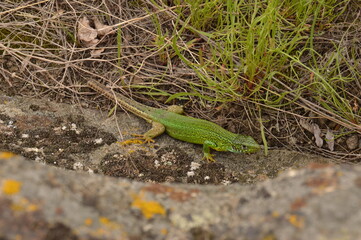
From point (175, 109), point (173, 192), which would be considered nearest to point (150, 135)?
point (175, 109)

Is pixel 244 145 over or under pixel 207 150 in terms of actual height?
over

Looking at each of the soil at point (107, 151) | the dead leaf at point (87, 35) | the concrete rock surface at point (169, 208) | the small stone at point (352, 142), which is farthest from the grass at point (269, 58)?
the concrete rock surface at point (169, 208)

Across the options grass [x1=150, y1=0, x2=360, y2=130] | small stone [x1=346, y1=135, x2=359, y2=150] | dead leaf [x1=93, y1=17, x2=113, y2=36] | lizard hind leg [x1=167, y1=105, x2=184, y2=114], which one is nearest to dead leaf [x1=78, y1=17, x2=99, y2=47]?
dead leaf [x1=93, y1=17, x2=113, y2=36]

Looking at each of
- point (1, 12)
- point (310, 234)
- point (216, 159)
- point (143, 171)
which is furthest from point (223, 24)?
point (310, 234)

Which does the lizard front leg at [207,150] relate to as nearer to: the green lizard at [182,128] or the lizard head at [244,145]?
the green lizard at [182,128]

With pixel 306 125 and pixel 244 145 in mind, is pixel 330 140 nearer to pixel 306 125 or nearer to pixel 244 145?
pixel 306 125

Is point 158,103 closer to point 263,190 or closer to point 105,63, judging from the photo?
point 105,63
